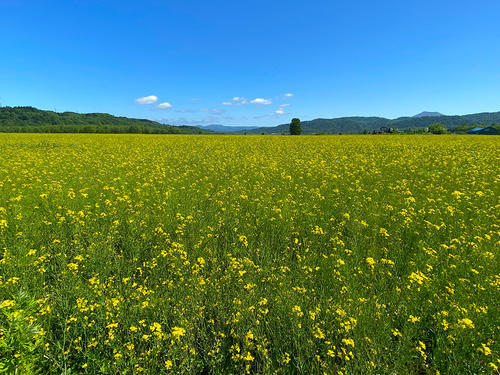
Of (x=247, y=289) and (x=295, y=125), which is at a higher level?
(x=295, y=125)

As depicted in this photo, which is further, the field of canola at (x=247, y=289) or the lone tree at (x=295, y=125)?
the lone tree at (x=295, y=125)

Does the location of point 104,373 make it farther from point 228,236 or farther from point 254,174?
point 254,174

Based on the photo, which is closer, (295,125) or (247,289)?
(247,289)

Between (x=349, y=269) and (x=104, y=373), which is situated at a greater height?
(x=349, y=269)

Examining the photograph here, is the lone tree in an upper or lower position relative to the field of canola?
upper

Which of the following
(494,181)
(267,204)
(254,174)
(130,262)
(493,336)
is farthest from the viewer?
(254,174)

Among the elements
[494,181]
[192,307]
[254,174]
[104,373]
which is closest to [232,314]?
[192,307]

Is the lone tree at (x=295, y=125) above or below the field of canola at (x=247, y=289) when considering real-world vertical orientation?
above

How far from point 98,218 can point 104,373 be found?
443 cm

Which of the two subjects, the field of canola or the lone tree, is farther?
the lone tree

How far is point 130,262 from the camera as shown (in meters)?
4.44

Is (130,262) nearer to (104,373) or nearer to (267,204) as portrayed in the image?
(104,373)

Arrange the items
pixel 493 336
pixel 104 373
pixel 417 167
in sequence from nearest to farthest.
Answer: pixel 104 373, pixel 493 336, pixel 417 167

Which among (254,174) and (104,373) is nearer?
(104,373)
